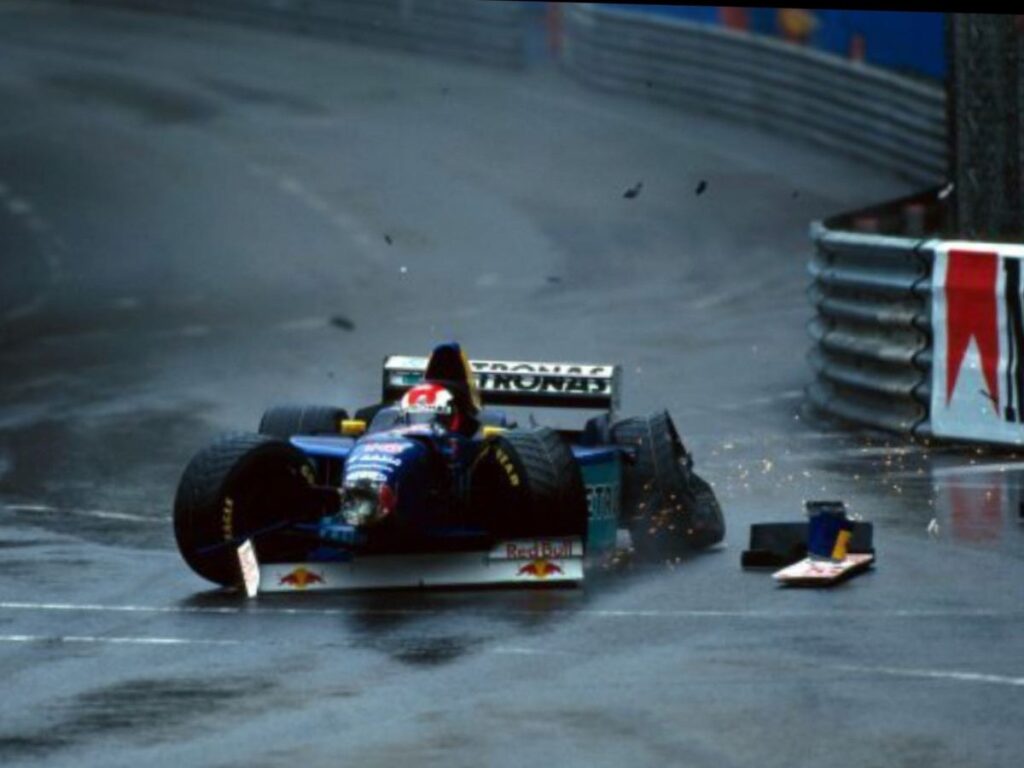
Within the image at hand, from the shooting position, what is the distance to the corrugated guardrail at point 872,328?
2333 cm

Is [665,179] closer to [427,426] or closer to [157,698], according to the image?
[427,426]

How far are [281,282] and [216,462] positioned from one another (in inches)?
727

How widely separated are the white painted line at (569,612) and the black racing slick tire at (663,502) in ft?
7.54

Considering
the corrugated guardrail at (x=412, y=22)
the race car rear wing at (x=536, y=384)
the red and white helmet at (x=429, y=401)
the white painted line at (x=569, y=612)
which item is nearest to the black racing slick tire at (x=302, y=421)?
the race car rear wing at (x=536, y=384)

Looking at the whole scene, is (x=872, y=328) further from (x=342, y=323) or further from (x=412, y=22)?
(x=412, y=22)

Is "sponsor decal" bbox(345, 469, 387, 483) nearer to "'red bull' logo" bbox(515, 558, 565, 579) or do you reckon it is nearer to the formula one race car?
the formula one race car

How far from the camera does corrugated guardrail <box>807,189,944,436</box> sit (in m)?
23.3

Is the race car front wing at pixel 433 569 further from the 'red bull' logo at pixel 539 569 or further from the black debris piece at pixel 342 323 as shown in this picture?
the black debris piece at pixel 342 323

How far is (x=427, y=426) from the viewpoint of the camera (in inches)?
695

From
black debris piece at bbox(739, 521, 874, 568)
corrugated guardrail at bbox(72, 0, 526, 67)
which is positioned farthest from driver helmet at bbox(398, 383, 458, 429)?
corrugated guardrail at bbox(72, 0, 526, 67)

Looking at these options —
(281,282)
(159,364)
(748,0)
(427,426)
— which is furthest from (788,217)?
(748,0)

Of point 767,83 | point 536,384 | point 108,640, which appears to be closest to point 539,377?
point 536,384

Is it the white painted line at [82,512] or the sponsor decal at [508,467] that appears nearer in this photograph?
the sponsor decal at [508,467]

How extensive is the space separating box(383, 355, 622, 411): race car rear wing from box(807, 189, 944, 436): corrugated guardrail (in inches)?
157
